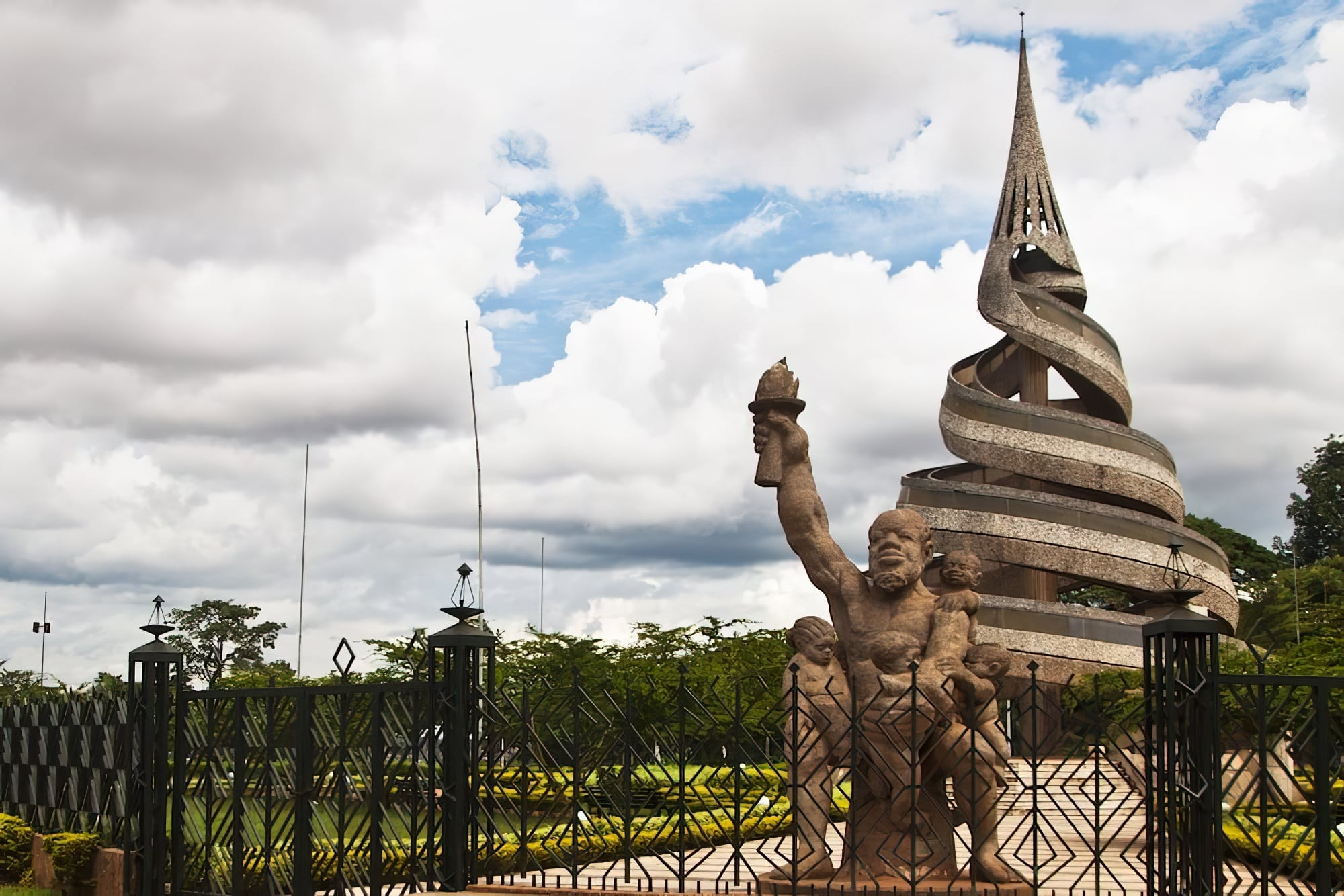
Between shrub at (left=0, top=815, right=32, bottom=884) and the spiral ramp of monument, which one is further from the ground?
the spiral ramp of monument

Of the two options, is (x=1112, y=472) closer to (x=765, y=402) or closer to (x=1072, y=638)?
(x=1072, y=638)

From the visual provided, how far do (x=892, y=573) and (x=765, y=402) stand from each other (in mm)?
1527

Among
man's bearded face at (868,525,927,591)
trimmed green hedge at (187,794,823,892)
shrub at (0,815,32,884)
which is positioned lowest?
shrub at (0,815,32,884)

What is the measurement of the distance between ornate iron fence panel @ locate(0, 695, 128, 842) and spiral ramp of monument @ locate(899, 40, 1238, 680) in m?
15.7

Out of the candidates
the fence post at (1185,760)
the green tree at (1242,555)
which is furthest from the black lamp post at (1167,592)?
the green tree at (1242,555)

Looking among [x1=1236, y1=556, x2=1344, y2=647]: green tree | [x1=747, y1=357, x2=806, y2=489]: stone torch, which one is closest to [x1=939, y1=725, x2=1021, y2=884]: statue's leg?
[x1=747, y1=357, x2=806, y2=489]: stone torch

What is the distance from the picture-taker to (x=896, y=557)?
28.1 ft

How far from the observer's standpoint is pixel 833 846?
518 inches

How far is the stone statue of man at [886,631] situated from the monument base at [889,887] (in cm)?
11

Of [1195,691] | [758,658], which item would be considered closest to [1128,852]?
[1195,691]

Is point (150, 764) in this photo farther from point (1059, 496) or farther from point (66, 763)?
point (1059, 496)

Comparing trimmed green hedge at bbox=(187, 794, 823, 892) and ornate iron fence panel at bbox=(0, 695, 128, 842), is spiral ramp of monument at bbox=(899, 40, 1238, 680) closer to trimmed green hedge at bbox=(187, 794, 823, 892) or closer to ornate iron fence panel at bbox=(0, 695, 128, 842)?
trimmed green hedge at bbox=(187, 794, 823, 892)

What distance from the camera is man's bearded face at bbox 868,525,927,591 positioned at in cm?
852

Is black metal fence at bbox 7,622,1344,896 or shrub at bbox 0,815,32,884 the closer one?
black metal fence at bbox 7,622,1344,896
